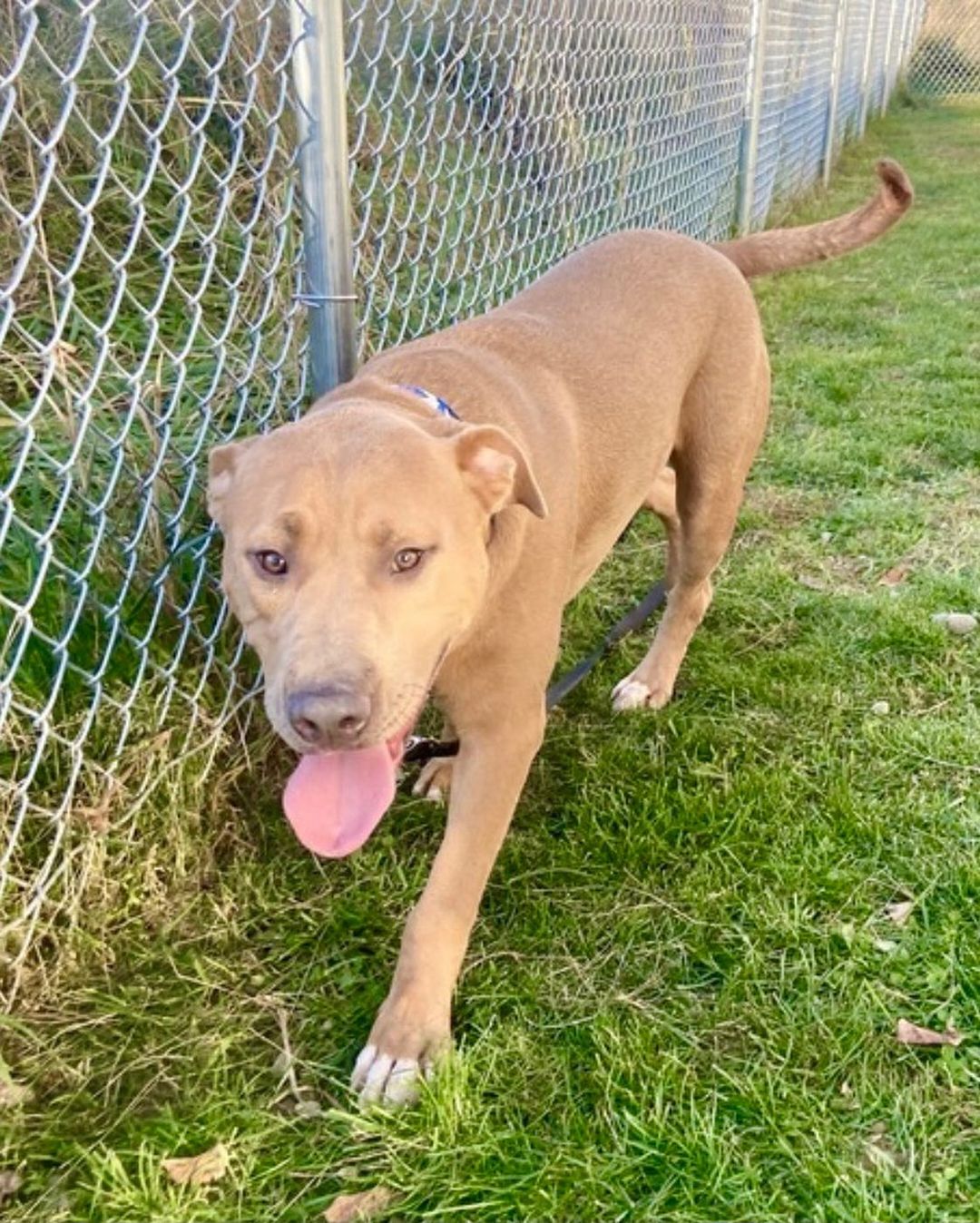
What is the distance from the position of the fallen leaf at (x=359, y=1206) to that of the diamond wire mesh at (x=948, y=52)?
78.1ft

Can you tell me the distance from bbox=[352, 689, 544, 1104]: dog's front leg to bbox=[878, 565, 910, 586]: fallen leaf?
6.53 ft

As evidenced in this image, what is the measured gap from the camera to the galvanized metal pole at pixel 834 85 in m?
12.5

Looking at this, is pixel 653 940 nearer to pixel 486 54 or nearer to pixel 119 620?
pixel 119 620

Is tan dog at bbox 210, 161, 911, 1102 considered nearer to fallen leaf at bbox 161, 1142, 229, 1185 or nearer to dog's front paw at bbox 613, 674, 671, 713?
dog's front paw at bbox 613, 674, 671, 713

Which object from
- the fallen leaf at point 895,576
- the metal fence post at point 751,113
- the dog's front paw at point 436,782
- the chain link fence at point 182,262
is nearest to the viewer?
the chain link fence at point 182,262

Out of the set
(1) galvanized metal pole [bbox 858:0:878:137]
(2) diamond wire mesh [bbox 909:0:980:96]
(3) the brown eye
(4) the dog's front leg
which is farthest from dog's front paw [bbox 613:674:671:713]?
(2) diamond wire mesh [bbox 909:0:980:96]

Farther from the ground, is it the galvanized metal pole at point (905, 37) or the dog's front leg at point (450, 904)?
the dog's front leg at point (450, 904)

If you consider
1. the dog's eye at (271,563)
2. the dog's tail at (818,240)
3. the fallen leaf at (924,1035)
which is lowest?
the fallen leaf at (924,1035)

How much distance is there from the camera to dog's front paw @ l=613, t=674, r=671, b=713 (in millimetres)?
3463

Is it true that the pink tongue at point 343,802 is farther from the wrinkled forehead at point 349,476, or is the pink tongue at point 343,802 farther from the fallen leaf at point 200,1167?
the fallen leaf at point 200,1167

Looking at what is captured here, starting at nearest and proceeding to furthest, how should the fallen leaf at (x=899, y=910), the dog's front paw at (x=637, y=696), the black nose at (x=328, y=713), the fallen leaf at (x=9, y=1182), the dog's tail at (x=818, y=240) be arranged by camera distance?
the black nose at (x=328, y=713)
the fallen leaf at (x=9, y=1182)
the fallen leaf at (x=899, y=910)
the dog's front paw at (x=637, y=696)
the dog's tail at (x=818, y=240)

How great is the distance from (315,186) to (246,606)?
1097 mm

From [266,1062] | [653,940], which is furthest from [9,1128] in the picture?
[653,940]

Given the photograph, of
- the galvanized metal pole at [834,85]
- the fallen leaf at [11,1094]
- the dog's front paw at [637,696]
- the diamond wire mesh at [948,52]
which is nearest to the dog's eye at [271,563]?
the fallen leaf at [11,1094]
